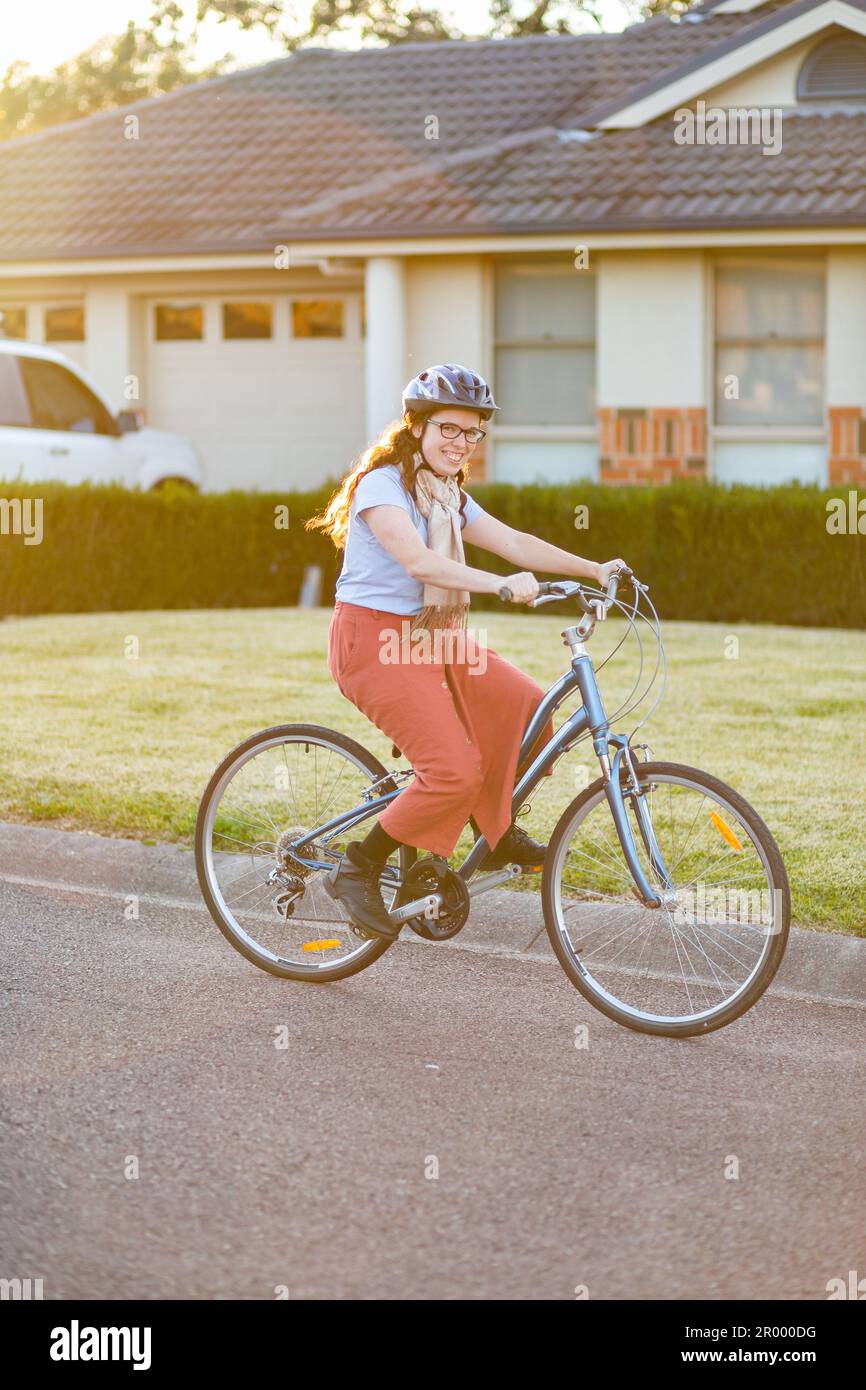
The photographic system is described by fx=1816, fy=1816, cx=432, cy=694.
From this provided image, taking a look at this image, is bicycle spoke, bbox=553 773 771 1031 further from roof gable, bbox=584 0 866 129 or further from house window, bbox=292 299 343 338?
house window, bbox=292 299 343 338

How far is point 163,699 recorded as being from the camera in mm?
10156

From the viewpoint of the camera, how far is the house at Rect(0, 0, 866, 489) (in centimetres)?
1767

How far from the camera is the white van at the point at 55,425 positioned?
15742 mm

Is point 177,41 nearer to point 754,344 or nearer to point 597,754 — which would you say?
point 754,344

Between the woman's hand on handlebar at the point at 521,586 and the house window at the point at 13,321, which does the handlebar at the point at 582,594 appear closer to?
the woman's hand on handlebar at the point at 521,586

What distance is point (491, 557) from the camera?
616 inches

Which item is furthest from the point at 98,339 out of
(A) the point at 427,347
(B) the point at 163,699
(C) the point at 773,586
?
(B) the point at 163,699

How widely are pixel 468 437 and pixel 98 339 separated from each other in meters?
16.8

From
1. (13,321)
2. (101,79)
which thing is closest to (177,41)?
(101,79)

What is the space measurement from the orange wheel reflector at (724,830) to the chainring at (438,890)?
739mm

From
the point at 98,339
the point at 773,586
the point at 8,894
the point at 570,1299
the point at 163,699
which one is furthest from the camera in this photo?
the point at 98,339

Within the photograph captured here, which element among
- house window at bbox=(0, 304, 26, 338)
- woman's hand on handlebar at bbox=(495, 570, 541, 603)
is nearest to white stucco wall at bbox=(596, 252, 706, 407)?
house window at bbox=(0, 304, 26, 338)

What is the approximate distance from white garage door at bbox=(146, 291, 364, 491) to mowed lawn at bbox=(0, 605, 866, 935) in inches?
250

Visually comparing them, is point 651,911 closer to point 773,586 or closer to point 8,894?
point 8,894
